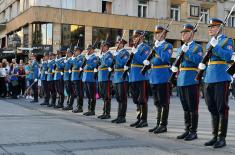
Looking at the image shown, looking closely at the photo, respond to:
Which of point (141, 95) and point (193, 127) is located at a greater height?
point (141, 95)

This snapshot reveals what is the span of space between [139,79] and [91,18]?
24338mm

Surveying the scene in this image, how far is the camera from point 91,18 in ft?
111

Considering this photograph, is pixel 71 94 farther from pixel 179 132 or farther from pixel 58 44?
pixel 58 44

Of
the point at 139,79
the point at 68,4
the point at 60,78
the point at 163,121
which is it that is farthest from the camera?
the point at 68,4

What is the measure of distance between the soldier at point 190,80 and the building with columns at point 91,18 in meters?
21.2

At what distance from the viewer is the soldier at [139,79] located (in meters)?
9.85

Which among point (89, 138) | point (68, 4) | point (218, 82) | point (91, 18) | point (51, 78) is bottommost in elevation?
point (89, 138)

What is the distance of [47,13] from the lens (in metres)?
32.3

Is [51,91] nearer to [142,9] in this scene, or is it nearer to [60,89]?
[60,89]

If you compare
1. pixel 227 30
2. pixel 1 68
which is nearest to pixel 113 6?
pixel 227 30

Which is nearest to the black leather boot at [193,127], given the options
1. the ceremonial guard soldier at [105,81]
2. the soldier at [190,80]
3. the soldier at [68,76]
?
the soldier at [190,80]

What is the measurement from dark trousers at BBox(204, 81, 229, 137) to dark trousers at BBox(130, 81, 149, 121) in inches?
94.3

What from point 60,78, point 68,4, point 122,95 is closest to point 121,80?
point 122,95

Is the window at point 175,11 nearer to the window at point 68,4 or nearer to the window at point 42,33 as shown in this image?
the window at point 68,4
